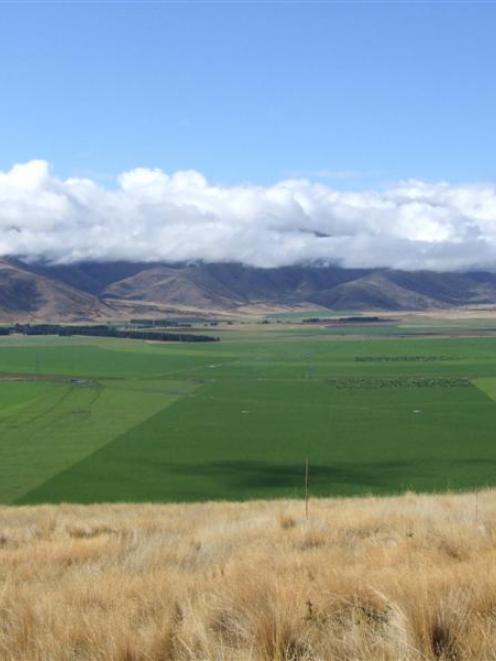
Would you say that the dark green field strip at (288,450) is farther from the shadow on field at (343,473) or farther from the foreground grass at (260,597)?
the foreground grass at (260,597)

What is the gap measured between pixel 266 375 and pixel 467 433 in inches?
1848

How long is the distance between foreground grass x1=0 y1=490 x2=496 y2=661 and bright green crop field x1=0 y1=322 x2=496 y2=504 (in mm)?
25525

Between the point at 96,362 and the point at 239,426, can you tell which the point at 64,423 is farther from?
the point at 96,362

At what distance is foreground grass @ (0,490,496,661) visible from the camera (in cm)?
607

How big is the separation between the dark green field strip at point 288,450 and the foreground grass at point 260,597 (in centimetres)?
2558

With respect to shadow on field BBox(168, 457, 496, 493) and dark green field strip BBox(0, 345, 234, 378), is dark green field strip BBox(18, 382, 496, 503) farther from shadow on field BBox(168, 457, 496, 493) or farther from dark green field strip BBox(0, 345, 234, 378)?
dark green field strip BBox(0, 345, 234, 378)

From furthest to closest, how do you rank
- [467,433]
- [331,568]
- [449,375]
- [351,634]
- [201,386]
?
[449,375] < [201,386] < [467,433] < [331,568] < [351,634]

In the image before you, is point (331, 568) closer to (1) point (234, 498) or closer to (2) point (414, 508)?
(2) point (414, 508)

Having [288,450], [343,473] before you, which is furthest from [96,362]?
[343,473]

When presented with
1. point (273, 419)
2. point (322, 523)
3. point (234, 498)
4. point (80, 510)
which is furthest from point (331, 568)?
point (273, 419)

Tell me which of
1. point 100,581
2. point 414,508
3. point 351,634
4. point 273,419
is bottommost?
point 273,419

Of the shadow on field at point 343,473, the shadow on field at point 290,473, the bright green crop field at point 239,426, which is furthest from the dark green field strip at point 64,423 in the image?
the shadow on field at point 290,473

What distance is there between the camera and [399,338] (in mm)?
181250

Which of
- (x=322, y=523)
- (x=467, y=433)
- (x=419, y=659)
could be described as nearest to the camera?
(x=419, y=659)
